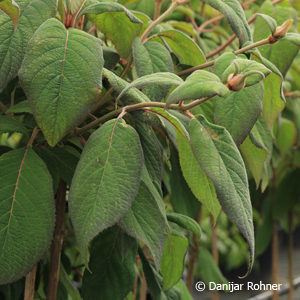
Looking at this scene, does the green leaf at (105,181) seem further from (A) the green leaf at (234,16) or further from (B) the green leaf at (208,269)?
(B) the green leaf at (208,269)

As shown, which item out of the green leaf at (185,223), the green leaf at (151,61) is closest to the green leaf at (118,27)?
the green leaf at (151,61)

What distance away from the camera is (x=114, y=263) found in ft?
2.37

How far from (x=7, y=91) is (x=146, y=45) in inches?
6.8

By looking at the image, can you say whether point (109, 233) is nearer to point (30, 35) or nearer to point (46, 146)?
point (46, 146)

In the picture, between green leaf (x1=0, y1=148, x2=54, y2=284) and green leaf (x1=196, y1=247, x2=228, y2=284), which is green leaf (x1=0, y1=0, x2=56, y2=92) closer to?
green leaf (x1=0, y1=148, x2=54, y2=284)

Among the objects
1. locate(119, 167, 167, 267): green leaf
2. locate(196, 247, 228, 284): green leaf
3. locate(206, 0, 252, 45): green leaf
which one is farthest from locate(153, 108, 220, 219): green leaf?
locate(196, 247, 228, 284): green leaf

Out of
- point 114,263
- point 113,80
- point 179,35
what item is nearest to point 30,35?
point 113,80

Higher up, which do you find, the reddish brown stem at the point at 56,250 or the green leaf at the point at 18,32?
the green leaf at the point at 18,32

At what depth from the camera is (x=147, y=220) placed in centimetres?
54

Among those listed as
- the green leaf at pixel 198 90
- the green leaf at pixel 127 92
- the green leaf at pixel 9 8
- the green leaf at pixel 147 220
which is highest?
the green leaf at pixel 9 8

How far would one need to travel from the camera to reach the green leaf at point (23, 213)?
50 centimetres

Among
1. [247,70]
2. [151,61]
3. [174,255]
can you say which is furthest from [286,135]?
[247,70]

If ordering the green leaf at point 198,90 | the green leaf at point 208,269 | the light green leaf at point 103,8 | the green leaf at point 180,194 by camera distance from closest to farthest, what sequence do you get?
the green leaf at point 198,90, the light green leaf at point 103,8, the green leaf at point 180,194, the green leaf at point 208,269

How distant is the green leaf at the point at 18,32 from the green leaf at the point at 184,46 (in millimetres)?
170
